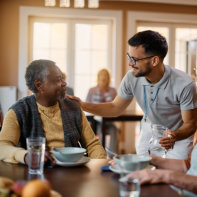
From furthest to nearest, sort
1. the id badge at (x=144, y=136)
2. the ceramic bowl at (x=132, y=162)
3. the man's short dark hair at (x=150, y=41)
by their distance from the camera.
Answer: the id badge at (x=144, y=136)
the man's short dark hair at (x=150, y=41)
the ceramic bowl at (x=132, y=162)

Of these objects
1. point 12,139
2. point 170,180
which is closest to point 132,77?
point 12,139

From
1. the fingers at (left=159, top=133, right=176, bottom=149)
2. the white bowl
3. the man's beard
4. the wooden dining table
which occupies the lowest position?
the wooden dining table

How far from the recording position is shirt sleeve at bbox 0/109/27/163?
1513 mm

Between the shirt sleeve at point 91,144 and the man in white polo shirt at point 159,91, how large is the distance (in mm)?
468

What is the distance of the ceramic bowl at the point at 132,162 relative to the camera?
4.00ft

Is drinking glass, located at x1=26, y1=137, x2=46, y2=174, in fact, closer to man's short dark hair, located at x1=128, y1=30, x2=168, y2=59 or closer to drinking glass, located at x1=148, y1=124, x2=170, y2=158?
drinking glass, located at x1=148, y1=124, x2=170, y2=158

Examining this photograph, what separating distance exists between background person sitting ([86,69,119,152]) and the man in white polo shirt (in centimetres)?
240

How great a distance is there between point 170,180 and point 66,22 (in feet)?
14.8

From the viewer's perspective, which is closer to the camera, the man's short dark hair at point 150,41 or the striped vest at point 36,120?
the striped vest at point 36,120

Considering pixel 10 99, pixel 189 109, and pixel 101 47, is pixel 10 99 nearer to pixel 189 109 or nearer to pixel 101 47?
pixel 101 47

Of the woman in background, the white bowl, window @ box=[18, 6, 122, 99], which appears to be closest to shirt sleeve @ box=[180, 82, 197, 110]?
the white bowl

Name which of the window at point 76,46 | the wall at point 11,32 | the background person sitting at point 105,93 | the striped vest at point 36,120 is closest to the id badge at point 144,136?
the striped vest at point 36,120

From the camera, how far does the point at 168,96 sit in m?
2.38

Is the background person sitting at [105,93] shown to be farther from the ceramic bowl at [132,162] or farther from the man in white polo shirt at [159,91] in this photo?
the ceramic bowl at [132,162]
